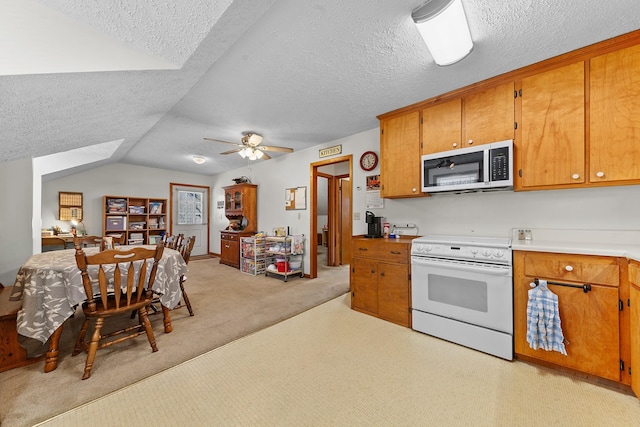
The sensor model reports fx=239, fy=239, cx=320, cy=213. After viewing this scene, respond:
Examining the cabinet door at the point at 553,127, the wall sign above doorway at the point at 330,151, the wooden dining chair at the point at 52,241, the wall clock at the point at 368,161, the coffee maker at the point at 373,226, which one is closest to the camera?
the cabinet door at the point at 553,127

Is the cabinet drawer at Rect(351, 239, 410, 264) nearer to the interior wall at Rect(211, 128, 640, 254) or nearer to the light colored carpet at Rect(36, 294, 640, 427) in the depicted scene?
the interior wall at Rect(211, 128, 640, 254)

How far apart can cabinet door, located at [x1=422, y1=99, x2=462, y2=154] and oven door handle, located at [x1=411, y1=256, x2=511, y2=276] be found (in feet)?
3.86

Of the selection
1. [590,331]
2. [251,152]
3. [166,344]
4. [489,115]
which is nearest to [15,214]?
[166,344]

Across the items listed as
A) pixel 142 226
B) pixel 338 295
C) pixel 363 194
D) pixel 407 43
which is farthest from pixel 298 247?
pixel 142 226

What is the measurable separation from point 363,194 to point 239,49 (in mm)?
2390

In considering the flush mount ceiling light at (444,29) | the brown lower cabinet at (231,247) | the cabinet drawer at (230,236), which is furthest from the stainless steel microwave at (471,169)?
the cabinet drawer at (230,236)

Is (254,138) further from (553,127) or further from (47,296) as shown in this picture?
(553,127)

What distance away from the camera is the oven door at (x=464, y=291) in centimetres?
194

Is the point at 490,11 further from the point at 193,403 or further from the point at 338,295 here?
the point at 338,295

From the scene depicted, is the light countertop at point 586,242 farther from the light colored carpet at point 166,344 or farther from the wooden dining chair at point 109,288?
the wooden dining chair at point 109,288

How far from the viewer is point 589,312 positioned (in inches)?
65.3

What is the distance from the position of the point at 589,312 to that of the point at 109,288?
3676 mm

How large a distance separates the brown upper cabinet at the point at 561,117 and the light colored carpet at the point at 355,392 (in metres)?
1.55

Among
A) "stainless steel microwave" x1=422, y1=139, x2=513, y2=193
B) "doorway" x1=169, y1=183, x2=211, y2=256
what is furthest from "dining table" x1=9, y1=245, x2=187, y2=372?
"doorway" x1=169, y1=183, x2=211, y2=256
